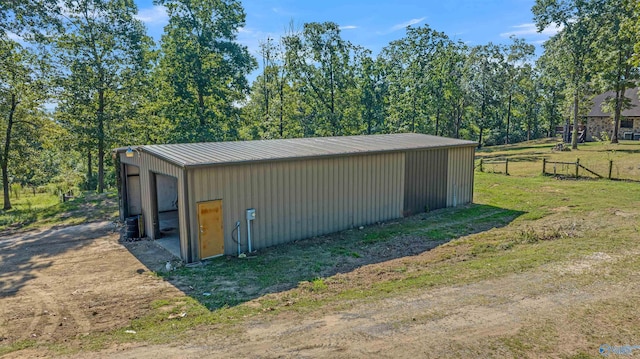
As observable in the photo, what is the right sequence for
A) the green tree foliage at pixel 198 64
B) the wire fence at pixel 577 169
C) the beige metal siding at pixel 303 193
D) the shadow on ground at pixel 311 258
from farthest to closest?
the green tree foliage at pixel 198 64, the wire fence at pixel 577 169, the beige metal siding at pixel 303 193, the shadow on ground at pixel 311 258

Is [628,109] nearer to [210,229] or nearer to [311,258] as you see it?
[311,258]

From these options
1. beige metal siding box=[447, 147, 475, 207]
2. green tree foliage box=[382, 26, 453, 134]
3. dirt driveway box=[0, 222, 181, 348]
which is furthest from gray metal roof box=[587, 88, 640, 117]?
dirt driveway box=[0, 222, 181, 348]

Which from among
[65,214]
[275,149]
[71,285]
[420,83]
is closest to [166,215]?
[65,214]

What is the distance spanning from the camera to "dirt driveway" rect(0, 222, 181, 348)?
6.39 metres

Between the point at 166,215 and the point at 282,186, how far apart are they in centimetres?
589

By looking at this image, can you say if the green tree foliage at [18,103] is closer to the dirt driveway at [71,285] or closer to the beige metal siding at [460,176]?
the dirt driveway at [71,285]

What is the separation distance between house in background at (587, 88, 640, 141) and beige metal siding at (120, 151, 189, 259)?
36.3m

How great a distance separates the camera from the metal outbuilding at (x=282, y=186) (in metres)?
9.43

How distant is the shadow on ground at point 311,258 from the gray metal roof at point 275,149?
2.36 metres

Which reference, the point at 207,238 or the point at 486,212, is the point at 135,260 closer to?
the point at 207,238

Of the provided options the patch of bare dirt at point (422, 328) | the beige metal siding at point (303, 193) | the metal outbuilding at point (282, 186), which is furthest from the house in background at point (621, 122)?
the patch of bare dirt at point (422, 328)

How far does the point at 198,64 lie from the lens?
76.9 ft

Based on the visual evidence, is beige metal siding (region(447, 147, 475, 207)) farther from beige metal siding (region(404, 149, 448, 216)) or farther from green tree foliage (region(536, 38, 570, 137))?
green tree foliage (region(536, 38, 570, 137))

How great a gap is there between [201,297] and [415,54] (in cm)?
2933
